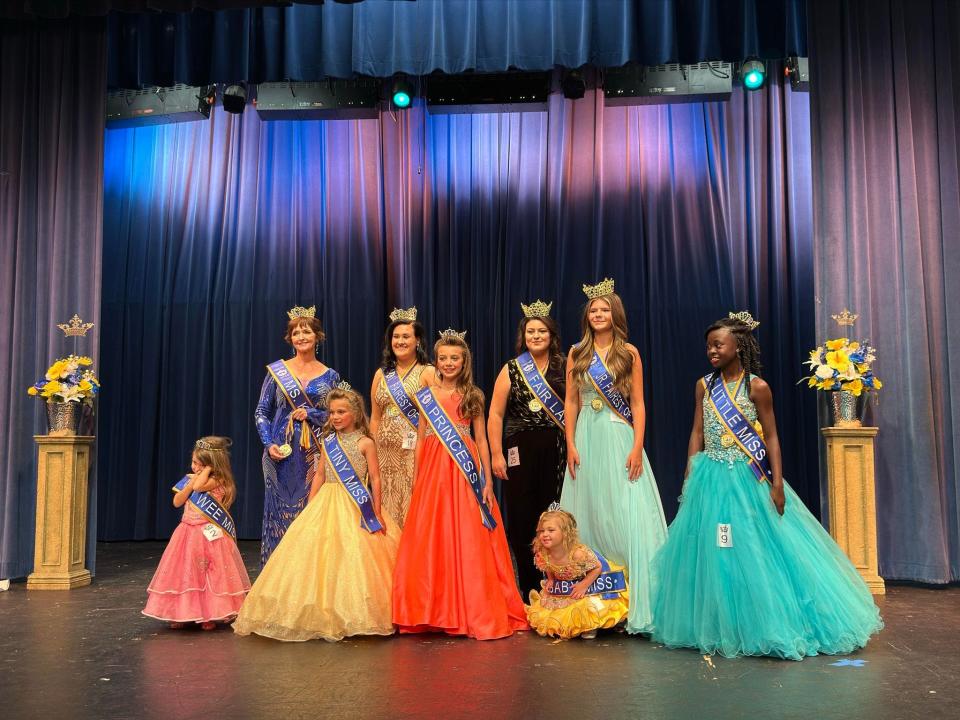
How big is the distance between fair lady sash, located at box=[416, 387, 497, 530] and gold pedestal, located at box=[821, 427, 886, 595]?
2031 millimetres

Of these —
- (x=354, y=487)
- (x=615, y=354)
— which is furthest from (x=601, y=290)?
(x=354, y=487)

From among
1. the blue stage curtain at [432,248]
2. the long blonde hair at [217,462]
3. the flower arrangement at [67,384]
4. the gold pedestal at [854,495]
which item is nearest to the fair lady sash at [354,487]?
the long blonde hair at [217,462]

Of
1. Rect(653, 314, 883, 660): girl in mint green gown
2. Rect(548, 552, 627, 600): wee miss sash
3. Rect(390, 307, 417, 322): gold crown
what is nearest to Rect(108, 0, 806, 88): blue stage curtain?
Rect(390, 307, 417, 322): gold crown

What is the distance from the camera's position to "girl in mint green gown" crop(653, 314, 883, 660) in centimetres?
315

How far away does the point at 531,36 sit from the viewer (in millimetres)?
5555

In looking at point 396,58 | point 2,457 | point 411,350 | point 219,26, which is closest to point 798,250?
point 396,58

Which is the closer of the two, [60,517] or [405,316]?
[405,316]

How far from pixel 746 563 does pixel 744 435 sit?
1.55 feet

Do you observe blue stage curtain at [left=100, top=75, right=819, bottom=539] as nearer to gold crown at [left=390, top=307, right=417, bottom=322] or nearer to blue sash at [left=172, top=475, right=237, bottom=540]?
gold crown at [left=390, top=307, right=417, bottom=322]

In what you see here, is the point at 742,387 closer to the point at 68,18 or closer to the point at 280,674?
the point at 280,674

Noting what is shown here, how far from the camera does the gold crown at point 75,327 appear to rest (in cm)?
521

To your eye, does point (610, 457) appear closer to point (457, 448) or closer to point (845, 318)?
point (457, 448)

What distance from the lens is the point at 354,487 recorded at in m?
3.71

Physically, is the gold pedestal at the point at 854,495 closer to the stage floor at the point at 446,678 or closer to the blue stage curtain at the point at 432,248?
the stage floor at the point at 446,678
